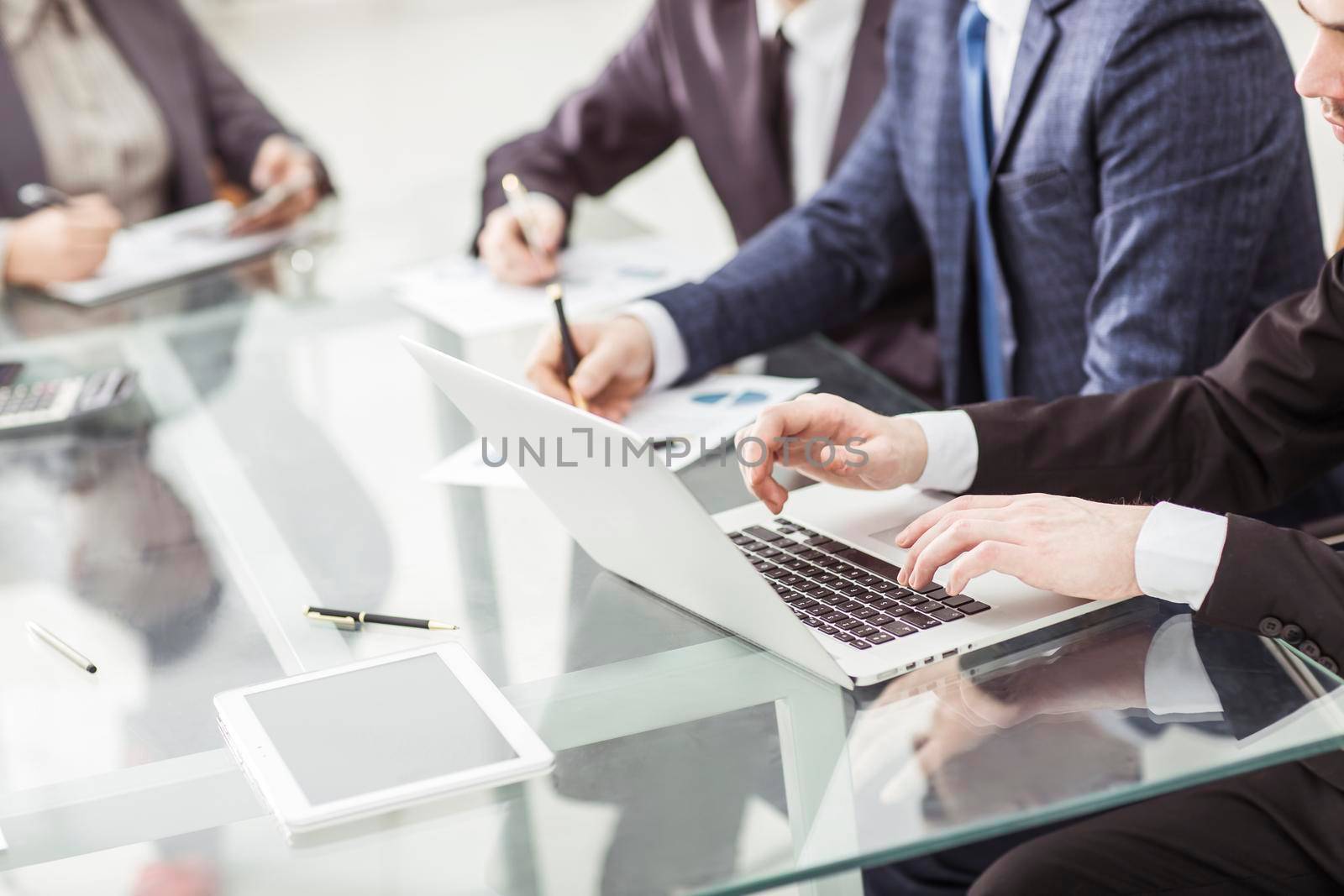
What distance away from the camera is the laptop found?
0.89 meters

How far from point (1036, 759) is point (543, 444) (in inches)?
15.3

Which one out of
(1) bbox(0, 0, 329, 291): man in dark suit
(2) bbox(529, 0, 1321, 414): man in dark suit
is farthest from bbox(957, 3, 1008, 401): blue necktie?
(1) bbox(0, 0, 329, 291): man in dark suit

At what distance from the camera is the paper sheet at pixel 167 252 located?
2004 mm

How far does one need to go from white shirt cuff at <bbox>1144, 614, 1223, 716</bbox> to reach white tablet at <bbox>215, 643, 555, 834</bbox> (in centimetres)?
38

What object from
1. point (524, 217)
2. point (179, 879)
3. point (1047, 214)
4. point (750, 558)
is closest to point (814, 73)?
point (524, 217)

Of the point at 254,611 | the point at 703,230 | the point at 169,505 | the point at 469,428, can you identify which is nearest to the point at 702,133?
the point at 469,428

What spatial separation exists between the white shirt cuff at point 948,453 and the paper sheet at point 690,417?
0.24 meters

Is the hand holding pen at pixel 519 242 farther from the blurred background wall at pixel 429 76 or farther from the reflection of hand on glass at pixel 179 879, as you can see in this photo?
the blurred background wall at pixel 429 76

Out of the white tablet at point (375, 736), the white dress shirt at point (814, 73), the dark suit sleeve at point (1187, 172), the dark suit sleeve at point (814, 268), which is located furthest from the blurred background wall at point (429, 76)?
the white tablet at point (375, 736)

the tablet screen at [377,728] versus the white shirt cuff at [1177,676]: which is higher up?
the tablet screen at [377,728]

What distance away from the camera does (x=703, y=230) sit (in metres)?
4.61

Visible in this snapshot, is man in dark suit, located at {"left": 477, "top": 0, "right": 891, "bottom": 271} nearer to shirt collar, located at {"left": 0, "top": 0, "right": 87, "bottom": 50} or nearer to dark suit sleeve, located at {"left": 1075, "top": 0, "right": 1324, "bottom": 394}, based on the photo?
dark suit sleeve, located at {"left": 1075, "top": 0, "right": 1324, "bottom": 394}

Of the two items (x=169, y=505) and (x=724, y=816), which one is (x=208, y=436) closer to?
(x=169, y=505)

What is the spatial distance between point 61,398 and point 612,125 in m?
1.02
